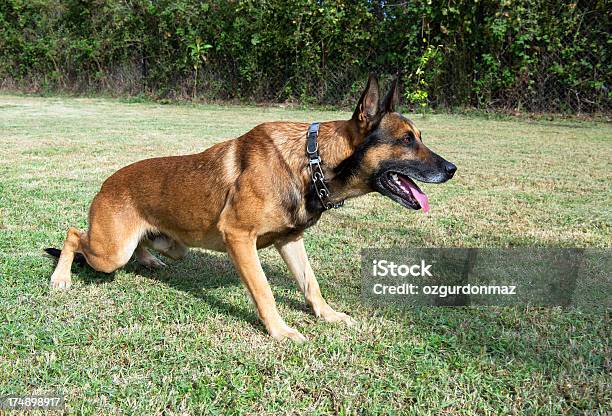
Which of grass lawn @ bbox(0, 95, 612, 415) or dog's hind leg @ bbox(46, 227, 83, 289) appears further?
dog's hind leg @ bbox(46, 227, 83, 289)

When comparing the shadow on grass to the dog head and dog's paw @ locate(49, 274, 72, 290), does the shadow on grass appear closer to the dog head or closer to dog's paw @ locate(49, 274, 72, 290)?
dog's paw @ locate(49, 274, 72, 290)

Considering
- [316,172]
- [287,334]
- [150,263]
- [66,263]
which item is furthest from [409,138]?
[66,263]

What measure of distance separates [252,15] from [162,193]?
17115 mm

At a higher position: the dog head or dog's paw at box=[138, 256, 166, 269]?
the dog head

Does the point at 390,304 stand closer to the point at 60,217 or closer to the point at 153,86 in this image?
the point at 60,217

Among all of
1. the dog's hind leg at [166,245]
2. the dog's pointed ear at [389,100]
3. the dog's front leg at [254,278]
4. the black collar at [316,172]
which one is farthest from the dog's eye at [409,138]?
the dog's hind leg at [166,245]

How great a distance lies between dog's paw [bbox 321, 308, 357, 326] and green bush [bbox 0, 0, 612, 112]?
14.2 m

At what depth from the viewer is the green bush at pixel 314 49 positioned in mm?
15445

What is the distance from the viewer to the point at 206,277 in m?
4.20

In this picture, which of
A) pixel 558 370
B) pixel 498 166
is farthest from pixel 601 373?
pixel 498 166

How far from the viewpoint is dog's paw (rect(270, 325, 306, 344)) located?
10.1 ft

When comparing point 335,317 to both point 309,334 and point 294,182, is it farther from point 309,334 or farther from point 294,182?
point 294,182

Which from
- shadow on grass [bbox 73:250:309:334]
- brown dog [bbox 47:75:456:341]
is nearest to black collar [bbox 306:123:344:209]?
brown dog [bbox 47:75:456:341]

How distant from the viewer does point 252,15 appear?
63.6 feet
